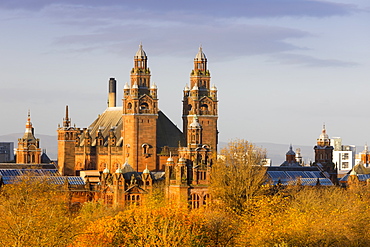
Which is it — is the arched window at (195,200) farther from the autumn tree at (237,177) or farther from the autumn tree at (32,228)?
the autumn tree at (32,228)

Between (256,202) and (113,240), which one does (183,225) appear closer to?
(113,240)

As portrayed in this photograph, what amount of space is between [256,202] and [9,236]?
57306mm

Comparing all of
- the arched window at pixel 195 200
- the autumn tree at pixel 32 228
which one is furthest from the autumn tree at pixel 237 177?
the autumn tree at pixel 32 228

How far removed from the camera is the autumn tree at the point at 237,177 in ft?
579

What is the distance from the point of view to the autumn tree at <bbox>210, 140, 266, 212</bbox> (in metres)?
176

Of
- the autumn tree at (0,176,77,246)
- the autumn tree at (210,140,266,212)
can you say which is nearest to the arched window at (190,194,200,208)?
the autumn tree at (210,140,266,212)

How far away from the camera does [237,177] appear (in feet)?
590

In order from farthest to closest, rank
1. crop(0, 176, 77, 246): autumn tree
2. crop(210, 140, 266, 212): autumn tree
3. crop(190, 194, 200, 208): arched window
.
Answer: crop(190, 194, 200, 208): arched window < crop(210, 140, 266, 212): autumn tree < crop(0, 176, 77, 246): autumn tree

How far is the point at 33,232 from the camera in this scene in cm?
11519

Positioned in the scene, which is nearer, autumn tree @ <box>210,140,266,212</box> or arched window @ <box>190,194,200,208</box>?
autumn tree @ <box>210,140,266,212</box>

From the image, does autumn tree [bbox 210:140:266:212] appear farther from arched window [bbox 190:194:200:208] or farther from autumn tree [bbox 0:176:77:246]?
autumn tree [bbox 0:176:77:246]

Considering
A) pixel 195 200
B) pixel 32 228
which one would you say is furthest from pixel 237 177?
pixel 32 228

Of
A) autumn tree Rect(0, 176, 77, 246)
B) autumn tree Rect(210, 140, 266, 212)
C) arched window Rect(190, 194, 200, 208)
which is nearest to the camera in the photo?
autumn tree Rect(0, 176, 77, 246)

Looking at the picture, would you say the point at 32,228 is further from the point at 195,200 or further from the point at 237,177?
the point at 195,200
